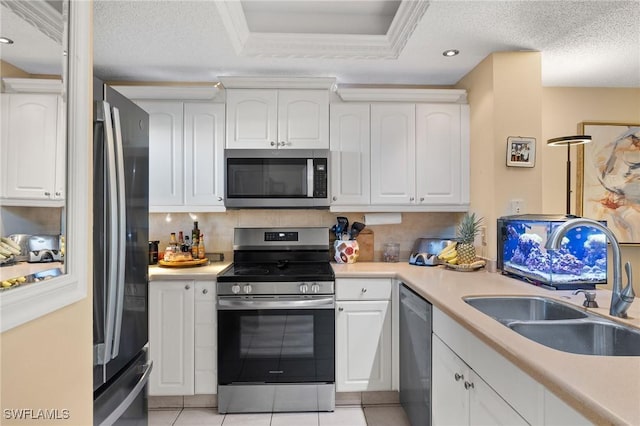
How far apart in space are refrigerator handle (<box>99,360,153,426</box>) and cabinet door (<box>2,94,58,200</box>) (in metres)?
0.88

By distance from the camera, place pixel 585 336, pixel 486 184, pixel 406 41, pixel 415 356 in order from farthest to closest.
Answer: pixel 486 184
pixel 406 41
pixel 415 356
pixel 585 336

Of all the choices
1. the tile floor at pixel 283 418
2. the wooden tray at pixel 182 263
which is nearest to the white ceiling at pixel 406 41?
the wooden tray at pixel 182 263

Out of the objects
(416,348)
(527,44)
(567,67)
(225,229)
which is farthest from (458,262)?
(225,229)

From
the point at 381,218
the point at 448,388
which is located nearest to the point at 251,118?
the point at 381,218

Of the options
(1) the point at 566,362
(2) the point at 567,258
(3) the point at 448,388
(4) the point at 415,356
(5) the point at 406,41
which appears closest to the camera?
(1) the point at 566,362

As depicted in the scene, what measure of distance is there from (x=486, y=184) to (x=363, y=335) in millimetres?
1321

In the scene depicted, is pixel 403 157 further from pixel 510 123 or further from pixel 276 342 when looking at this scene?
pixel 276 342

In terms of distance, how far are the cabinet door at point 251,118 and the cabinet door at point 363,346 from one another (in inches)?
51.6

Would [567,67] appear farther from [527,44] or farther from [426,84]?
[426,84]

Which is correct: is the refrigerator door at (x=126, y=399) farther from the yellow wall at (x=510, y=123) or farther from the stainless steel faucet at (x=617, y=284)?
the yellow wall at (x=510, y=123)

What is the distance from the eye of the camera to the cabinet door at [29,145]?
2.25 feet

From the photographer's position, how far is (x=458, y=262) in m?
2.45

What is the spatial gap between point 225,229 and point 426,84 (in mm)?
2029

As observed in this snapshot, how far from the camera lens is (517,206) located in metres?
2.39
